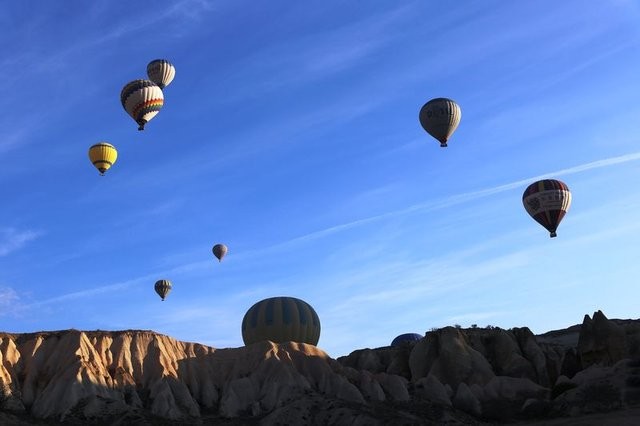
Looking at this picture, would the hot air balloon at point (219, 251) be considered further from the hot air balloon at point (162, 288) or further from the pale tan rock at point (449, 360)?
the pale tan rock at point (449, 360)

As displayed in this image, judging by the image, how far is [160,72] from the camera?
72.7 m

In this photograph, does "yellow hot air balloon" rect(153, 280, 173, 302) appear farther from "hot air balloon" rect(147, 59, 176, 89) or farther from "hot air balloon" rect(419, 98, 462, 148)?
"hot air balloon" rect(419, 98, 462, 148)

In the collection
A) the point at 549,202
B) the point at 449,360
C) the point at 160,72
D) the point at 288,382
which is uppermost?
the point at 160,72

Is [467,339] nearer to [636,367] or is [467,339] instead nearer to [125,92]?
[636,367]

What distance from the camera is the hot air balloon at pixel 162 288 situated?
9469 centimetres

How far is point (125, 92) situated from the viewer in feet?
218

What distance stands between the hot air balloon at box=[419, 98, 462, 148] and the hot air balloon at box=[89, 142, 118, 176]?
109 ft

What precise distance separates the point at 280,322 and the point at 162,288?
25.0m

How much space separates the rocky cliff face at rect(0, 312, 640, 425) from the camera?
184 feet

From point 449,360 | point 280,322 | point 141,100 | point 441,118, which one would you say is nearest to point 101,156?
point 141,100

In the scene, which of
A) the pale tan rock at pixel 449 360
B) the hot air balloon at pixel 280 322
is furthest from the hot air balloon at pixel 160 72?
the pale tan rock at pixel 449 360

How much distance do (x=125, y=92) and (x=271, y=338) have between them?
30877 mm

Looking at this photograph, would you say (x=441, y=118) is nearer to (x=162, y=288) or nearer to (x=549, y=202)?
(x=549, y=202)

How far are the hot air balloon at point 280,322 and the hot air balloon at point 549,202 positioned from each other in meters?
28.3
